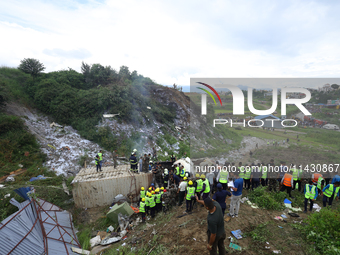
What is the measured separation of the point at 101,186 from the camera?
8.70 m

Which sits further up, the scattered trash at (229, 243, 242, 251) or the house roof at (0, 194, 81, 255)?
the scattered trash at (229, 243, 242, 251)

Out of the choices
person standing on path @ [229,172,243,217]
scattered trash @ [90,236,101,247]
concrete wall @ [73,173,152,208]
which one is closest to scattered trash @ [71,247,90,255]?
scattered trash @ [90,236,101,247]

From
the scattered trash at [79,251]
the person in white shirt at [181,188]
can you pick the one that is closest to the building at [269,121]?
the person in white shirt at [181,188]

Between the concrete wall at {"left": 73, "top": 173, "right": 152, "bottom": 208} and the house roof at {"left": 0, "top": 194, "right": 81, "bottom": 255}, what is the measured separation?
1385 mm

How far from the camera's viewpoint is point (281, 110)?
863 cm

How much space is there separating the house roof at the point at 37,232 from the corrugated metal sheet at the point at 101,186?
141 centimetres

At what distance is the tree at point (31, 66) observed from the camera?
15820 millimetres

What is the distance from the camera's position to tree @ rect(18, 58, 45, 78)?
51.9ft

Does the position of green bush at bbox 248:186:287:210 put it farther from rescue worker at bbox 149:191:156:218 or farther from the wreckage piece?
the wreckage piece

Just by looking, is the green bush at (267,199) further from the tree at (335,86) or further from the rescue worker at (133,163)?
the tree at (335,86)

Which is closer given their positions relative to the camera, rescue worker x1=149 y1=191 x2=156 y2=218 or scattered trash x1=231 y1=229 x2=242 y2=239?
scattered trash x1=231 y1=229 x2=242 y2=239

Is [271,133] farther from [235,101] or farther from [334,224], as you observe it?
[334,224]

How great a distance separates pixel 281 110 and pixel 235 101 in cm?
229

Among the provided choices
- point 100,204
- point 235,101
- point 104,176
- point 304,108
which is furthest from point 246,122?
point 100,204
